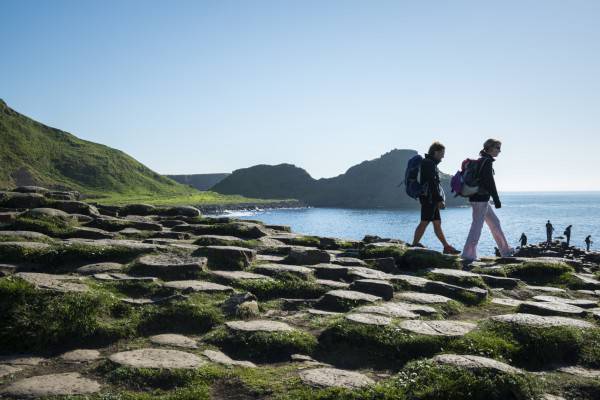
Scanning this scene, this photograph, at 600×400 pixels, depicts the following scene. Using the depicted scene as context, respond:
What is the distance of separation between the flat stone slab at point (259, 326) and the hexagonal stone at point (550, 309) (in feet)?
13.1

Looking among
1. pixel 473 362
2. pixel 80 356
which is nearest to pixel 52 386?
pixel 80 356

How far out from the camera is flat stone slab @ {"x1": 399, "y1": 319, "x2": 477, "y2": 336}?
6.02 meters

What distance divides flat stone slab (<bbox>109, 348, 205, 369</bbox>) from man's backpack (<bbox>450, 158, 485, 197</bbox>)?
33.3ft

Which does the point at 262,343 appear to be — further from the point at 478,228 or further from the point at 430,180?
the point at 430,180

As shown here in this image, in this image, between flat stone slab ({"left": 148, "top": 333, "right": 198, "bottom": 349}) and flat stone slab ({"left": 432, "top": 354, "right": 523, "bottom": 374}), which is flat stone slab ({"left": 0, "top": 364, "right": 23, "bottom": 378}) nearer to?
flat stone slab ({"left": 148, "top": 333, "right": 198, "bottom": 349})

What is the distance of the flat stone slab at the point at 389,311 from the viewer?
266 inches

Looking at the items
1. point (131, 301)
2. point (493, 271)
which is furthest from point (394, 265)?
point (131, 301)

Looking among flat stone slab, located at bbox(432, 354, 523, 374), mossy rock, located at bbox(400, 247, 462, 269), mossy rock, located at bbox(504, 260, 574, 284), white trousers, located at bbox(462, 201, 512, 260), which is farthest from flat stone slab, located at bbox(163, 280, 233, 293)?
white trousers, located at bbox(462, 201, 512, 260)

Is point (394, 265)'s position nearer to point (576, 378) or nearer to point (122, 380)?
point (576, 378)

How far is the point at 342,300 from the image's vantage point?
24.4 ft

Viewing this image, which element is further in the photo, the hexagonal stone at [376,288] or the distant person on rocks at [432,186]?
the distant person on rocks at [432,186]

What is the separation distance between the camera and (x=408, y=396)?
4375 mm

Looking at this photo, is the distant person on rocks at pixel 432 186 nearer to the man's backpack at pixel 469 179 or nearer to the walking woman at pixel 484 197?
the man's backpack at pixel 469 179

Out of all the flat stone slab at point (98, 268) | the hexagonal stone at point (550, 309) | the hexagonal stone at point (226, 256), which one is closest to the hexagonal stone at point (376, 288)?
the hexagonal stone at point (550, 309)
